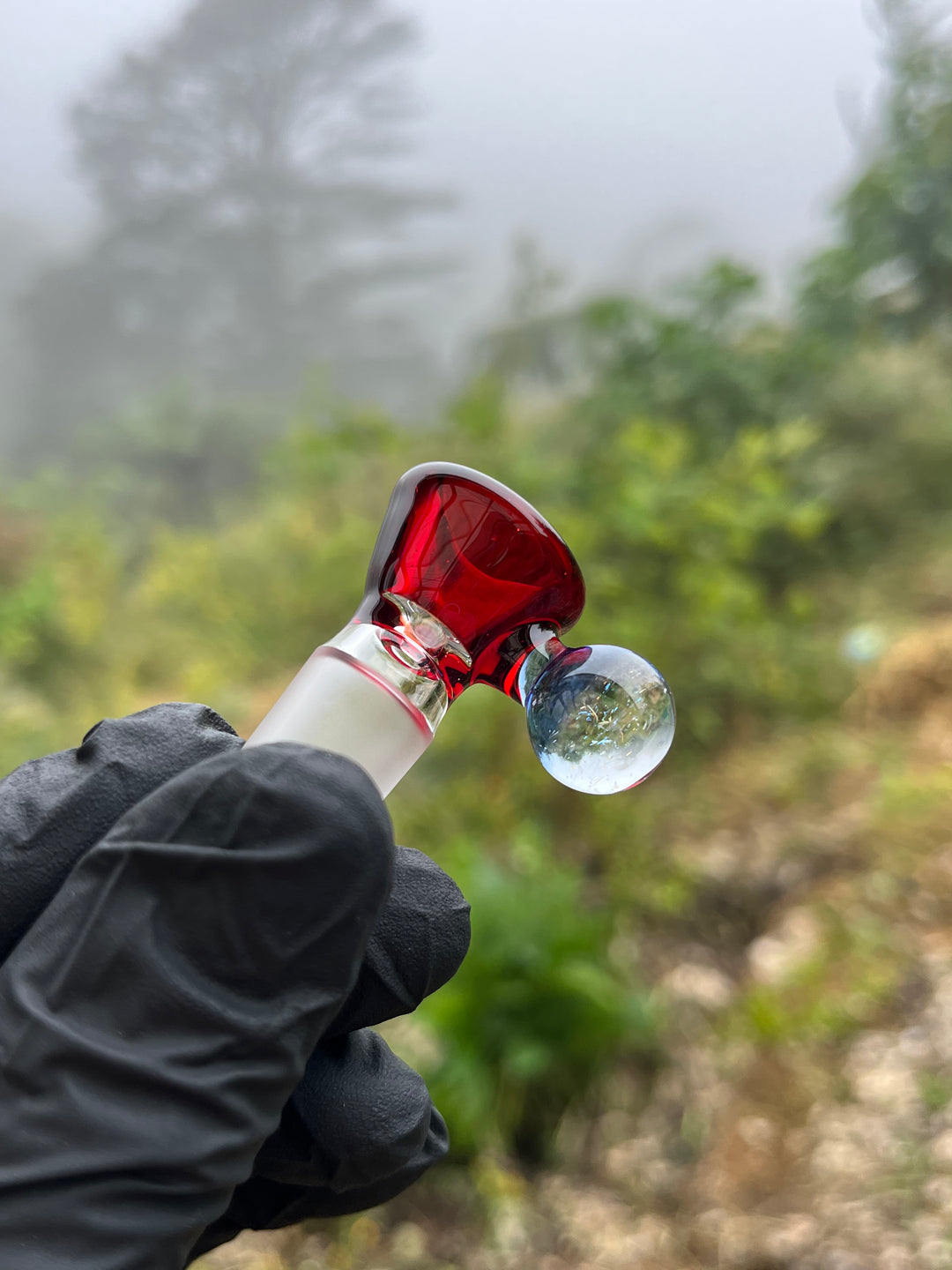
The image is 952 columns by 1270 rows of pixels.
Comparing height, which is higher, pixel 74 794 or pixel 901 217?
pixel 901 217

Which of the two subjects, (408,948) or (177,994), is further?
(408,948)

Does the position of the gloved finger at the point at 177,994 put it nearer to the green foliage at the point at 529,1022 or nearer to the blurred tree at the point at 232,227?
the green foliage at the point at 529,1022

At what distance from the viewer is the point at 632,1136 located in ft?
4.77

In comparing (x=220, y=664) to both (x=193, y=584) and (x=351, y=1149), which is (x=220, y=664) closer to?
(x=193, y=584)

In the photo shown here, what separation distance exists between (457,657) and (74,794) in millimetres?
231

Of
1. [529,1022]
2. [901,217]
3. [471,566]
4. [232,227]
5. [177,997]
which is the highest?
[232,227]

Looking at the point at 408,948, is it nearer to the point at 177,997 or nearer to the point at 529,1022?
the point at 177,997

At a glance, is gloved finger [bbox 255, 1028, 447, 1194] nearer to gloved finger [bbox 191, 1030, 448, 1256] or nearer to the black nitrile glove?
gloved finger [bbox 191, 1030, 448, 1256]

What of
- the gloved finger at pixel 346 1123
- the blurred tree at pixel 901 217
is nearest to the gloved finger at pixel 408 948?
the gloved finger at pixel 346 1123

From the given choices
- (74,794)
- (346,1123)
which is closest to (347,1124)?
(346,1123)

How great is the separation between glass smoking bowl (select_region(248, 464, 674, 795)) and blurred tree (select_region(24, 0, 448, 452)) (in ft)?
11.8

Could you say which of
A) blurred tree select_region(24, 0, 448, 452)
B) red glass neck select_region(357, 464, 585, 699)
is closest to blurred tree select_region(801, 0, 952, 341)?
blurred tree select_region(24, 0, 448, 452)

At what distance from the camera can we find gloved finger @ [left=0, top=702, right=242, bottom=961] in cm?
46

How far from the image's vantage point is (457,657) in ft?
1.47
